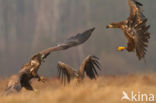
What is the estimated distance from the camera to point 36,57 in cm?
936

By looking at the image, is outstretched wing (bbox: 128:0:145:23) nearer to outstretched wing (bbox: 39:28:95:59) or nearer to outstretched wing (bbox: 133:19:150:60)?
outstretched wing (bbox: 133:19:150:60)

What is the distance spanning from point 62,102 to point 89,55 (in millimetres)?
5725

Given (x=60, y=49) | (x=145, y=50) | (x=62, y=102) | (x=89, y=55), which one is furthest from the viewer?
(x=89, y=55)

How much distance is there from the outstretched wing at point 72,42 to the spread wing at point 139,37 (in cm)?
152

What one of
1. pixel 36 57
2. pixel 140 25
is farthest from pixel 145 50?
pixel 36 57

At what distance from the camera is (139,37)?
34.8 ft

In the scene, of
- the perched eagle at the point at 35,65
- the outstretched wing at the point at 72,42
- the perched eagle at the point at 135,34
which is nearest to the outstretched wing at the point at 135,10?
the perched eagle at the point at 135,34

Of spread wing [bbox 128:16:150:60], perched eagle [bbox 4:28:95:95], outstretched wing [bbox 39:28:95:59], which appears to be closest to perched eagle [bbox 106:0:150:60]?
spread wing [bbox 128:16:150:60]

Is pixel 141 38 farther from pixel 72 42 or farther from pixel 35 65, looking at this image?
pixel 35 65

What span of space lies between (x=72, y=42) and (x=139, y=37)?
2680 mm

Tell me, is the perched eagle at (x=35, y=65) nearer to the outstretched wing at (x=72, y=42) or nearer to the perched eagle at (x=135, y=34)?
the outstretched wing at (x=72, y=42)

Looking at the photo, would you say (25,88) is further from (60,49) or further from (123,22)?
(123,22)

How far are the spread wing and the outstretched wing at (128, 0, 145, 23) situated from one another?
41 centimetres

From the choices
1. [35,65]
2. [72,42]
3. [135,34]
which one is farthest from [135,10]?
[35,65]
